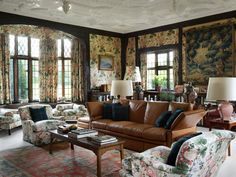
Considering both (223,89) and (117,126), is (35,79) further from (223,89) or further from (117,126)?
(223,89)

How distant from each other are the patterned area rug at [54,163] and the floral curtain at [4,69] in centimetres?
333

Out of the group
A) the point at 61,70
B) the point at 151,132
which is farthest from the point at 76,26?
the point at 151,132

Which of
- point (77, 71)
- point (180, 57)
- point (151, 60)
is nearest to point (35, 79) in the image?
point (77, 71)

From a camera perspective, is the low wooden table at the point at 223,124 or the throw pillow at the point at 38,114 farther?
the throw pillow at the point at 38,114

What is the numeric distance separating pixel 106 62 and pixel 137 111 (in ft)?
14.0

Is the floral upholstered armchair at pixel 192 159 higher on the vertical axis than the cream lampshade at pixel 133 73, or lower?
lower

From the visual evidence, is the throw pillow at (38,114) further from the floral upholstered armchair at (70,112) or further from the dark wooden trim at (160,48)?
the dark wooden trim at (160,48)

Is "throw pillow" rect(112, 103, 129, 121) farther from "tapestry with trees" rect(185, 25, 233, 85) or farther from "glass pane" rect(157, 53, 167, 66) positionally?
"glass pane" rect(157, 53, 167, 66)

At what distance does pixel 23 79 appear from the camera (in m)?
8.47

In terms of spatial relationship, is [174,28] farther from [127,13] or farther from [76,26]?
[76,26]

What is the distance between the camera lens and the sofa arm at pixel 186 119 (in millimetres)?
4172

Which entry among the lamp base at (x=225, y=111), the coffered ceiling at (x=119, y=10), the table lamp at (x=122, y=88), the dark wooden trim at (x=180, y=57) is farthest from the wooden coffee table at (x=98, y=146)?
the dark wooden trim at (x=180, y=57)

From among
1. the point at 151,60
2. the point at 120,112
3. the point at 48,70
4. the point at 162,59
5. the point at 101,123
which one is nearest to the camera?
the point at 101,123

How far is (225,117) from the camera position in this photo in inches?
187
